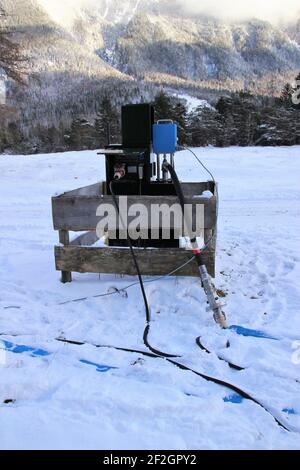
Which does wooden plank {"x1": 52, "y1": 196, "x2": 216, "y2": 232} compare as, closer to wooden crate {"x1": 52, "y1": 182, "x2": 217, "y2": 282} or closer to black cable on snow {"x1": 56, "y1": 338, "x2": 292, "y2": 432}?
wooden crate {"x1": 52, "y1": 182, "x2": 217, "y2": 282}

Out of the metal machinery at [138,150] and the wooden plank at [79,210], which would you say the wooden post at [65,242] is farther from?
the metal machinery at [138,150]

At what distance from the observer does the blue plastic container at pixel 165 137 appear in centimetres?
521

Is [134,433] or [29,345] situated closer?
[134,433]

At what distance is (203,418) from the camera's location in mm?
2469

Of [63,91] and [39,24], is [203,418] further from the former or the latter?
[39,24]

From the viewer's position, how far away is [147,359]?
3148mm

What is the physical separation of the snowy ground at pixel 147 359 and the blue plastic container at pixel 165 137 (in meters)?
1.69

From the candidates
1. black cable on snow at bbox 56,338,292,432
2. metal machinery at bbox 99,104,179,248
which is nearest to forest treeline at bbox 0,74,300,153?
metal machinery at bbox 99,104,179,248

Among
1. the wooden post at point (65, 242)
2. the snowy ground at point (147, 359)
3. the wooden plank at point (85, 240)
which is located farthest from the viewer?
the wooden plank at point (85, 240)

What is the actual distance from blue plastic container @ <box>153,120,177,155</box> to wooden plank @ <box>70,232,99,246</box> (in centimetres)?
154

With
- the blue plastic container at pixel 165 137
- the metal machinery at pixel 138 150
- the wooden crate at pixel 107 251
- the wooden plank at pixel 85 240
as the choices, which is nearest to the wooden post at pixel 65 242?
the wooden crate at pixel 107 251

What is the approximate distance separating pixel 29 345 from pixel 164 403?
1395 mm

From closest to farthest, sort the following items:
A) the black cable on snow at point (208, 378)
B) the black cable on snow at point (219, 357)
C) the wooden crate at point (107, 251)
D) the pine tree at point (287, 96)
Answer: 1. the black cable on snow at point (208, 378)
2. the black cable on snow at point (219, 357)
3. the wooden crate at point (107, 251)
4. the pine tree at point (287, 96)
